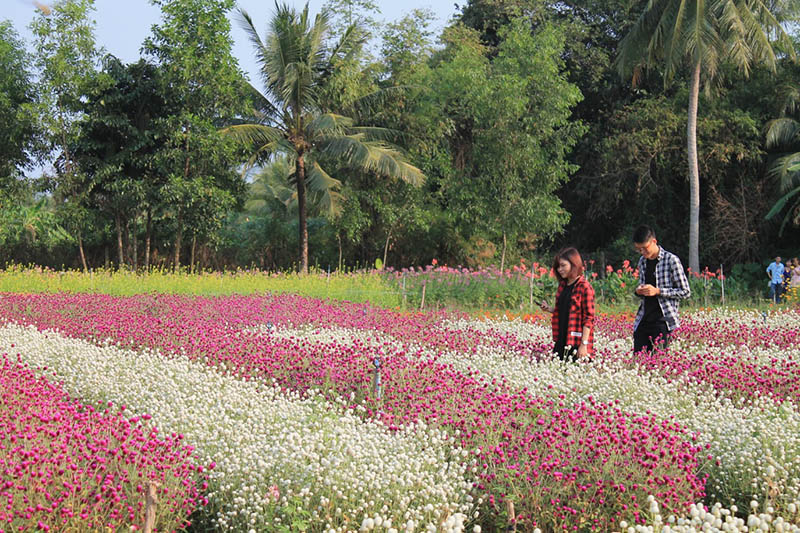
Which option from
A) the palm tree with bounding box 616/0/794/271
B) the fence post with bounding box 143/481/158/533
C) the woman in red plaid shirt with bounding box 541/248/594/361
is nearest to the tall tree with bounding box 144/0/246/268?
the palm tree with bounding box 616/0/794/271

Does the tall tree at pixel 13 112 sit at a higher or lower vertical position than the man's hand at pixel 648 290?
higher

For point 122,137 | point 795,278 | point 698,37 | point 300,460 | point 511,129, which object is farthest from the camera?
point 511,129

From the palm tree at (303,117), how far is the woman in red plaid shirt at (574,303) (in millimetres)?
14898

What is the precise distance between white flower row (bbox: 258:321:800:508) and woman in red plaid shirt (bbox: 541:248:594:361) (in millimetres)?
183

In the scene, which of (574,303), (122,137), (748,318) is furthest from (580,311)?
(122,137)

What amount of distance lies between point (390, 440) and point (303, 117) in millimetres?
18940

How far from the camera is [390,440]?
423 cm

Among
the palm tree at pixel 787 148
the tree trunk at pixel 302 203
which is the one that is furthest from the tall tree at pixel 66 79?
the palm tree at pixel 787 148

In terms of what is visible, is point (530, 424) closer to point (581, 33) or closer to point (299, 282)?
point (299, 282)

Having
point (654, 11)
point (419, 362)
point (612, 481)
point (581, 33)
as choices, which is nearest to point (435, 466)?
point (612, 481)

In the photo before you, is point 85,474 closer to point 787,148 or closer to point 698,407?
point 698,407

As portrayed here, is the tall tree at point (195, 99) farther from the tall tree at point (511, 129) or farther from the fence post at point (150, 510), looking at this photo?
the fence post at point (150, 510)

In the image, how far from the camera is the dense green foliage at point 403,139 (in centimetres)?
2044

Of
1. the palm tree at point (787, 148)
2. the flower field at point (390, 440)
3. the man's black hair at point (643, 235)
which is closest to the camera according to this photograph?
the flower field at point (390, 440)
